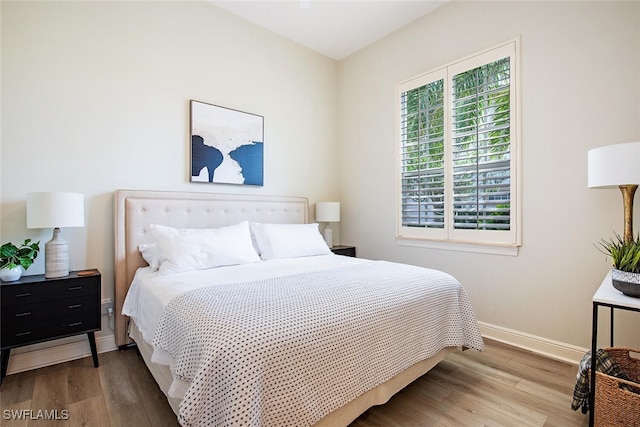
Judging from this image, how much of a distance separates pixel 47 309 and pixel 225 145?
1.92 meters

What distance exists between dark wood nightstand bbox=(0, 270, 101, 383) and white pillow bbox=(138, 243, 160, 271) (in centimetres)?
35

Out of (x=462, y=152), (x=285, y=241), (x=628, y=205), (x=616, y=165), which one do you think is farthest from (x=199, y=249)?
(x=628, y=205)

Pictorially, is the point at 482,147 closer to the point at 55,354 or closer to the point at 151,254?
the point at 151,254

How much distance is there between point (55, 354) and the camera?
2260mm

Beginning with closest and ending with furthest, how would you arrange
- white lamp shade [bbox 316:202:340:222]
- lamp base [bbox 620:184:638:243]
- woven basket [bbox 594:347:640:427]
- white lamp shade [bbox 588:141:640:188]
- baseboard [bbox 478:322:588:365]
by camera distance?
1. woven basket [bbox 594:347:640:427]
2. white lamp shade [bbox 588:141:640:188]
3. lamp base [bbox 620:184:638:243]
4. baseboard [bbox 478:322:588:365]
5. white lamp shade [bbox 316:202:340:222]

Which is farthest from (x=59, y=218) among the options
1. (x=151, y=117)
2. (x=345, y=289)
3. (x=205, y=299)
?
(x=345, y=289)

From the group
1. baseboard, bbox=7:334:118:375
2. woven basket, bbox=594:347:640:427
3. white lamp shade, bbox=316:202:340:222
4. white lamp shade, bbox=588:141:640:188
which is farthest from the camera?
white lamp shade, bbox=316:202:340:222

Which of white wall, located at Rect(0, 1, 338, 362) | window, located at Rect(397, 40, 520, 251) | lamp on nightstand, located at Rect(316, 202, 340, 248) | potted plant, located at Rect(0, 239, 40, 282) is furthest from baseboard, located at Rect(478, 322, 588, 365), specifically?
potted plant, located at Rect(0, 239, 40, 282)

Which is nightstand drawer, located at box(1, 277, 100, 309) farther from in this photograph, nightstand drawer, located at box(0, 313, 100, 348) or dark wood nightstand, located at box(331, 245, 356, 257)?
dark wood nightstand, located at box(331, 245, 356, 257)

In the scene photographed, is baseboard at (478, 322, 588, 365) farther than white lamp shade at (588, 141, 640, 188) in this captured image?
Yes

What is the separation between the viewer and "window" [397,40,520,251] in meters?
2.58

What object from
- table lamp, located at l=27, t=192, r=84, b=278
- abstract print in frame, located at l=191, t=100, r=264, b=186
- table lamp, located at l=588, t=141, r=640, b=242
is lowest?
table lamp, located at l=27, t=192, r=84, b=278

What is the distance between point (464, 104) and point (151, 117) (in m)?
2.85

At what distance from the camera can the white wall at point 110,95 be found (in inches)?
85.5
